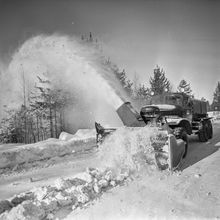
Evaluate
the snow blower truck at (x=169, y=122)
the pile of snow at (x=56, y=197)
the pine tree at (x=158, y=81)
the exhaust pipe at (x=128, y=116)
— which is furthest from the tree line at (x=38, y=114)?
the pile of snow at (x=56, y=197)

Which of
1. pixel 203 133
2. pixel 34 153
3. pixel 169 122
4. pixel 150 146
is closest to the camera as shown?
pixel 150 146

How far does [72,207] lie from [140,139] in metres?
2.68

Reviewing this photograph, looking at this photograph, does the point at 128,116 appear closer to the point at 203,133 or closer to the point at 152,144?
the point at 152,144

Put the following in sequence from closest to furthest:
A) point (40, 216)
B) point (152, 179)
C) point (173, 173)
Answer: point (40, 216), point (152, 179), point (173, 173)

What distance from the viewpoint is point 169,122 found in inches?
281

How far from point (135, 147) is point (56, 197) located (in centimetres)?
253

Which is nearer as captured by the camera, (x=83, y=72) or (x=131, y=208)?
(x=131, y=208)

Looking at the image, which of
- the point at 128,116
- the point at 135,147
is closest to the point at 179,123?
the point at 128,116

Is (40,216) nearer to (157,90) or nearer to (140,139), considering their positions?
(140,139)

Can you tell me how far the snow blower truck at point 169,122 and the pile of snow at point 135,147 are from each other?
3 cm

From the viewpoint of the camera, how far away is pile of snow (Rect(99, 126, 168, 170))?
5.40m

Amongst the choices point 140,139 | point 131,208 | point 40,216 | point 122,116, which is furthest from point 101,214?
point 122,116

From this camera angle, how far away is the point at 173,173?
206 inches

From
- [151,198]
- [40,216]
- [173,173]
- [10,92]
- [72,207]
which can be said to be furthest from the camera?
[10,92]
